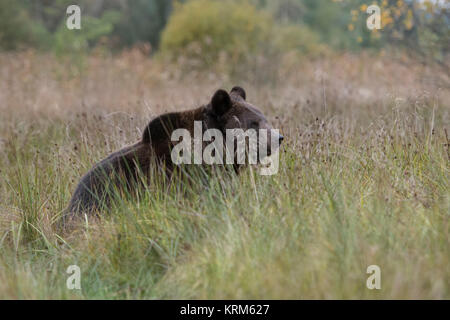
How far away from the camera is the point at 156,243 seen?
4.12m

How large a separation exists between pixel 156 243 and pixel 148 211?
0.41m

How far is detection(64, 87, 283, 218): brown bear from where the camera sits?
468 centimetres

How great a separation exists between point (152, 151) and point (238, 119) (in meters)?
0.88

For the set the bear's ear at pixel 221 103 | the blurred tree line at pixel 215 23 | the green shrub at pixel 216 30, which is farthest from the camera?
the green shrub at pixel 216 30

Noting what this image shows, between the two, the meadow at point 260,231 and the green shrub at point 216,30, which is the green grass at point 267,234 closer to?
the meadow at point 260,231

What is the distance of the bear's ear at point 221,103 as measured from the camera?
4.88 meters

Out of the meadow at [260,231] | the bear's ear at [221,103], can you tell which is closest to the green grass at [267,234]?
the meadow at [260,231]

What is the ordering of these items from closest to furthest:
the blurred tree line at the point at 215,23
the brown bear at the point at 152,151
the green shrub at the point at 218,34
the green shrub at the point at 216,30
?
the brown bear at the point at 152,151 < the blurred tree line at the point at 215,23 < the green shrub at the point at 218,34 < the green shrub at the point at 216,30

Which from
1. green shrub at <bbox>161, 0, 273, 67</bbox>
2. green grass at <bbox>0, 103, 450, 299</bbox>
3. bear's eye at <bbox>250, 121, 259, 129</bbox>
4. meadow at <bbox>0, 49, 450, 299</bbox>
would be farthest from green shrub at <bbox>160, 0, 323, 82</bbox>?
green grass at <bbox>0, 103, 450, 299</bbox>

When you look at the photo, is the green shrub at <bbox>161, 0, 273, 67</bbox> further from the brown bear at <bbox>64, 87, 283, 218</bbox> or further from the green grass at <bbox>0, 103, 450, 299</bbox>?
the green grass at <bbox>0, 103, 450, 299</bbox>

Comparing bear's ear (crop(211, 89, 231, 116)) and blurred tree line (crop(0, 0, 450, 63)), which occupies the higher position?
blurred tree line (crop(0, 0, 450, 63))

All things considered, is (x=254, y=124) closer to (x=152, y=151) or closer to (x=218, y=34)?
(x=152, y=151)

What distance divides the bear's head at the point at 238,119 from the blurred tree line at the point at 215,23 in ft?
15.6

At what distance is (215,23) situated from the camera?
18.4 m
